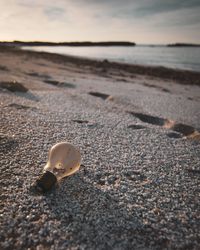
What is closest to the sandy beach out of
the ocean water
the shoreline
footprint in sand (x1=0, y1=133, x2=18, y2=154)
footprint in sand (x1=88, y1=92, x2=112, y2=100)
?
footprint in sand (x1=0, y1=133, x2=18, y2=154)

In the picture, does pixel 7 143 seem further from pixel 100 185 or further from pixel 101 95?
pixel 101 95

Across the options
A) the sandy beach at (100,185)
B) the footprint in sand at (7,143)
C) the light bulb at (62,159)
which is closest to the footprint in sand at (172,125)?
the sandy beach at (100,185)

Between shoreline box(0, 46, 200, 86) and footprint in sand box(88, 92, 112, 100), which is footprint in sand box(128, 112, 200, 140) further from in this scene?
shoreline box(0, 46, 200, 86)

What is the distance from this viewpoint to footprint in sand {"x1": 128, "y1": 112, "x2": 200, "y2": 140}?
120 inches

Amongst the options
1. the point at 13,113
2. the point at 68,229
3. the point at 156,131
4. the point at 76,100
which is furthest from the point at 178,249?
the point at 76,100

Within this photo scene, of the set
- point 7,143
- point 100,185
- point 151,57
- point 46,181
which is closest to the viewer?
point 46,181

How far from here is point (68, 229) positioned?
4.33 feet

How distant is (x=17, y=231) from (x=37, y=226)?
10cm

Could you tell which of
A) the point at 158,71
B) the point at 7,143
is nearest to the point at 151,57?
the point at 158,71

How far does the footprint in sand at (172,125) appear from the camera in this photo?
10.00ft

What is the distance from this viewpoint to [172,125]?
331 cm

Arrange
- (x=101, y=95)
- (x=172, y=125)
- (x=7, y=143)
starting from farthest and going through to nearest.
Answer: (x=101, y=95), (x=172, y=125), (x=7, y=143)

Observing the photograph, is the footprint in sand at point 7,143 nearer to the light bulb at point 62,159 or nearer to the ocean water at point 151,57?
the light bulb at point 62,159

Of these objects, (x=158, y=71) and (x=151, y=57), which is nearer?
(x=158, y=71)
